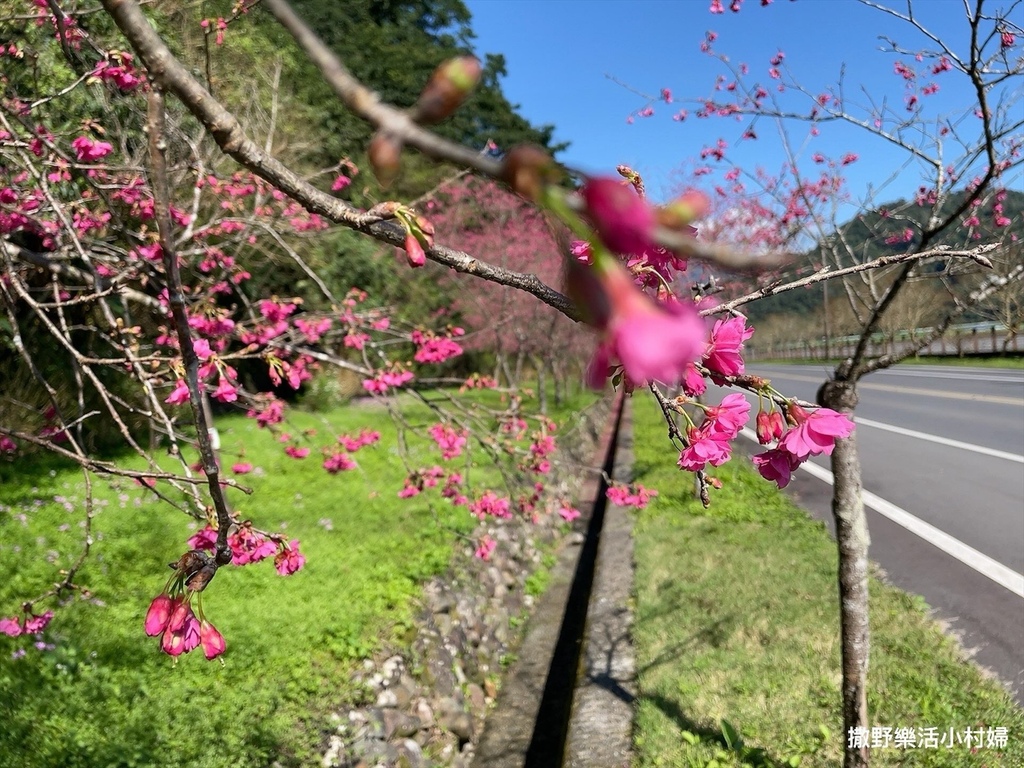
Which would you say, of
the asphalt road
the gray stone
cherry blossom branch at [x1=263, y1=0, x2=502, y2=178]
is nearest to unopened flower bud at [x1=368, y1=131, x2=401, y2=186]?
cherry blossom branch at [x1=263, y1=0, x2=502, y2=178]

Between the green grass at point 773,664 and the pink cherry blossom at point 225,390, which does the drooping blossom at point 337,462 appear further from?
the green grass at point 773,664

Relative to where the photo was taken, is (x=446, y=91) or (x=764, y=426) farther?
(x=764, y=426)

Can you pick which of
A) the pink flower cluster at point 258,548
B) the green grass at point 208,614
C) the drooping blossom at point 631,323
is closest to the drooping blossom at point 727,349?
the drooping blossom at point 631,323

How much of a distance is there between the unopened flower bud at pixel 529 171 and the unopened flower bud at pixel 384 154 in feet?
0.25

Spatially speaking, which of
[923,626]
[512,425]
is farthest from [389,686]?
[923,626]

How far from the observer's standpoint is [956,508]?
595cm

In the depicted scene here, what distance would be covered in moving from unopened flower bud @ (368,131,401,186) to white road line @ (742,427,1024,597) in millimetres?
3839

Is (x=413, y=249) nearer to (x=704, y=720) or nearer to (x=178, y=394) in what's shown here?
(x=178, y=394)

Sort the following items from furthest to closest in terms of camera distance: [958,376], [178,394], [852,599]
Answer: [958,376] → [852,599] → [178,394]

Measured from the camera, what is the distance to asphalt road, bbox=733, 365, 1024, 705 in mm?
4043

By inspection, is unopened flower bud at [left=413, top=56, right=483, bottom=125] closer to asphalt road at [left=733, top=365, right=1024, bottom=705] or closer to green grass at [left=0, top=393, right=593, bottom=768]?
green grass at [left=0, top=393, right=593, bottom=768]

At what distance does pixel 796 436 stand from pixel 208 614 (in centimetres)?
428

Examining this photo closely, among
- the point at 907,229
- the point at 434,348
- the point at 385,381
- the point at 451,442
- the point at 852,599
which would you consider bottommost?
the point at 852,599

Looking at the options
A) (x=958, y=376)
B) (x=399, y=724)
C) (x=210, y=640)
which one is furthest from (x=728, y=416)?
(x=958, y=376)
